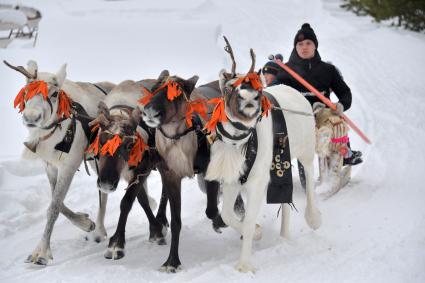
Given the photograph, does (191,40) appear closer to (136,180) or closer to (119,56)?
(119,56)

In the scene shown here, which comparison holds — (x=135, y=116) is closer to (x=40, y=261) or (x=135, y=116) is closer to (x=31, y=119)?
(x=31, y=119)

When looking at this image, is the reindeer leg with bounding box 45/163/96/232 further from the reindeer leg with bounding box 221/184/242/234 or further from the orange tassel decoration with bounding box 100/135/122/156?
the reindeer leg with bounding box 221/184/242/234

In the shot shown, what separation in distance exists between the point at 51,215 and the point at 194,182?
3.16 metres

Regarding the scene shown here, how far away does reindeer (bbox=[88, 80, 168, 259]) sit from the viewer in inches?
200

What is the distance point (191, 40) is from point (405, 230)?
428 inches

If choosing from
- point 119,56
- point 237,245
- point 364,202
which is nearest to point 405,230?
point 364,202

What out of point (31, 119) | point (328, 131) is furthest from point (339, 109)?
point (31, 119)

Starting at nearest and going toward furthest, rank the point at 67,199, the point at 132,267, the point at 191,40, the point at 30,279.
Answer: the point at 30,279 < the point at 132,267 < the point at 67,199 < the point at 191,40

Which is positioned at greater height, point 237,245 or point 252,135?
point 252,135

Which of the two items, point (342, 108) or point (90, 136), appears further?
point (342, 108)

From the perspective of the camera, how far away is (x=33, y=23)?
16.6 meters

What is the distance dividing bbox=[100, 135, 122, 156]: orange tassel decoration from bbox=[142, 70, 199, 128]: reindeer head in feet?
1.06

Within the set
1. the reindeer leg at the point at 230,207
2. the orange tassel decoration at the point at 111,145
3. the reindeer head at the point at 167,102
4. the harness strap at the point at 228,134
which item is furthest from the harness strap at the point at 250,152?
the orange tassel decoration at the point at 111,145

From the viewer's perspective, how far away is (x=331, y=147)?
7.28m
